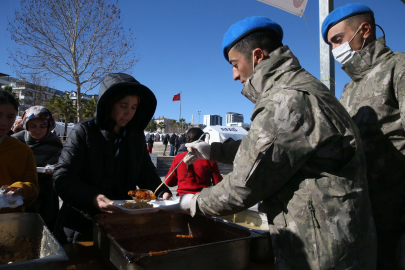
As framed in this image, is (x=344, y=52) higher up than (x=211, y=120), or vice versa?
(x=211, y=120)

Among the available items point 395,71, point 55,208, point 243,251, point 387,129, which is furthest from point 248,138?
point 55,208

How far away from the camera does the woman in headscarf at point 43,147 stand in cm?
291

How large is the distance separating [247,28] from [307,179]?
74cm

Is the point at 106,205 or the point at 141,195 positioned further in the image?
the point at 141,195

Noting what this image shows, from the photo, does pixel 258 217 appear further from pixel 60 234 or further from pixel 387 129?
pixel 60 234

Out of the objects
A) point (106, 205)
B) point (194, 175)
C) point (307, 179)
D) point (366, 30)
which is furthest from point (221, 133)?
point (307, 179)

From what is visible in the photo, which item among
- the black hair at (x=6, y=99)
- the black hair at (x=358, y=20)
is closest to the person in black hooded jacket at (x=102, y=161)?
the black hair at (x=6, y=99)

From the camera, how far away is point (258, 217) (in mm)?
2049

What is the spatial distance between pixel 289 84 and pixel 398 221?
3.59 feet

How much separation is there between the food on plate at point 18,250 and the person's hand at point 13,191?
284mm

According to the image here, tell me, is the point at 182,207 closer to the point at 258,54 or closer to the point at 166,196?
the point at 166,196

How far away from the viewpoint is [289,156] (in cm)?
Answer: 97

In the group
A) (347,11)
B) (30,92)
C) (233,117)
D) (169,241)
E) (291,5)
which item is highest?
(233,117)

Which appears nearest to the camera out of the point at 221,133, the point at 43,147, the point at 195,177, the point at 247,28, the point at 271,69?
the point at 271,69
